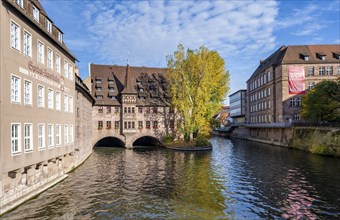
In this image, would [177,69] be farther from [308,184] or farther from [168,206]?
[168,206]

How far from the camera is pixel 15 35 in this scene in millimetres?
15367

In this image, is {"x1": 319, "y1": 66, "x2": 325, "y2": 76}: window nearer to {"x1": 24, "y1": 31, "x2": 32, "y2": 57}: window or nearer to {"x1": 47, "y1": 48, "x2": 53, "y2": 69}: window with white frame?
{"x1": 47, "y1": 48, "x2": 53, "y2": 69}: window with white frame

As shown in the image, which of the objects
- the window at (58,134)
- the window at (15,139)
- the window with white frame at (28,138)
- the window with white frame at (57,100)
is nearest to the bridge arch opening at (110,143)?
the window at (58,134)

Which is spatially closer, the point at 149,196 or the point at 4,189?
the point at 4,189

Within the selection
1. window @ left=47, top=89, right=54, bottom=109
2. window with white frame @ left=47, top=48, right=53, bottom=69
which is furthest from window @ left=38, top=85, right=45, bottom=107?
window with white frame @ left=47, top=48, right=53, bottom=69

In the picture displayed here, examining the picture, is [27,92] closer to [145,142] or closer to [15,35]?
[15,35]

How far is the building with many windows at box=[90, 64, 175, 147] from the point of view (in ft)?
166

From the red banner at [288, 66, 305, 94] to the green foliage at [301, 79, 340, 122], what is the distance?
433 inches

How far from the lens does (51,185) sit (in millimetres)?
19688

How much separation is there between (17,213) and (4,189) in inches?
57.0

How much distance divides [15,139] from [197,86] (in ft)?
114

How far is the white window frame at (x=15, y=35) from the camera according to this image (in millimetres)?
14914

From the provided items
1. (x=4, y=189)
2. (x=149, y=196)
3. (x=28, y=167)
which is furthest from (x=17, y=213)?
(x=149, y=196)

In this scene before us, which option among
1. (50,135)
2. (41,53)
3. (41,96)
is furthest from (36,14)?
(50,135)
